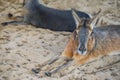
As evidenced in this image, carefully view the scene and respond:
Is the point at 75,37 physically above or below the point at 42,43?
above

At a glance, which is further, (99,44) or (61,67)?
(99,44)

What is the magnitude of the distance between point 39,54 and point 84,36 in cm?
85

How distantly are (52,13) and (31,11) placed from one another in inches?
20.1

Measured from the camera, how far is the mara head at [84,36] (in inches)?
180

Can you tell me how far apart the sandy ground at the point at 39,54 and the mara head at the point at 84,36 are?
310 millimetres

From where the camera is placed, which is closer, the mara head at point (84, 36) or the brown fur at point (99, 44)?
the mara head at point (84, 36)

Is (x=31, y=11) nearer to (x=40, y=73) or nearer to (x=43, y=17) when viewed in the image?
(x=43, y=17)

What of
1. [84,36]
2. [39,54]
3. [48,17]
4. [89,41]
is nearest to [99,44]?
[89,41]

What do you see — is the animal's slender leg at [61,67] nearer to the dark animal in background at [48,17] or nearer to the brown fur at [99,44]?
the brown fur at [99,44]

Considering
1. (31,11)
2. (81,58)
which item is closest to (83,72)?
(81,58)

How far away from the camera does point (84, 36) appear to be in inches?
181

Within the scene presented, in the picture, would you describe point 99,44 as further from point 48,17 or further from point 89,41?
point 48,17

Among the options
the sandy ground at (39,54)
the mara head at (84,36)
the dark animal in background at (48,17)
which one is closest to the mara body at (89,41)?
the mara head at (84,36)

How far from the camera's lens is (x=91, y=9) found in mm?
6672
